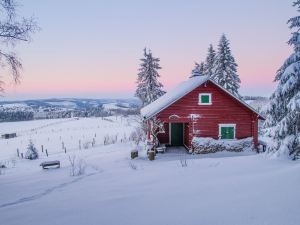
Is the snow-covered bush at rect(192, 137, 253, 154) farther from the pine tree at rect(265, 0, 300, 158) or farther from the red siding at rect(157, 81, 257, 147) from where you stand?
the pine tree at rect(265, 0, 300, 158)

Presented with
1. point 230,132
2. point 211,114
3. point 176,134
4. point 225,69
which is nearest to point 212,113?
point 211,114

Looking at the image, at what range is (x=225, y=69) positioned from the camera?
3712cm

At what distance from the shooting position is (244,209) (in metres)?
5.43

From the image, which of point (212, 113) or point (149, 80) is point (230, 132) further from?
point (149, 80)

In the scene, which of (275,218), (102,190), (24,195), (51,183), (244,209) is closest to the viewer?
(275,218)

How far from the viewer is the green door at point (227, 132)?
23172mm

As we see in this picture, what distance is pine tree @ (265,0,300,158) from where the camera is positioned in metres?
12.4

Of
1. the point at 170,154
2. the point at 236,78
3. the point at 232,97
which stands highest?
the point at 236,78

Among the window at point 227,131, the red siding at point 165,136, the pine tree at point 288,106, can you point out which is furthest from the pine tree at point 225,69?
the pine tree at point 288,106

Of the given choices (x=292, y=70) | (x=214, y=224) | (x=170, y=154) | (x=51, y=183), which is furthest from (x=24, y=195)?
(x=170, y=154)

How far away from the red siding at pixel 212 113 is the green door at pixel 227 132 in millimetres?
414

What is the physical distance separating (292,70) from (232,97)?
9.54 metres

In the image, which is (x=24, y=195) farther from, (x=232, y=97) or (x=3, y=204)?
(x=232, y=97)

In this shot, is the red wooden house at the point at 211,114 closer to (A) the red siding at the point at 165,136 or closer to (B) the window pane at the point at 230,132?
(B) the window pane at the point at 230,132
